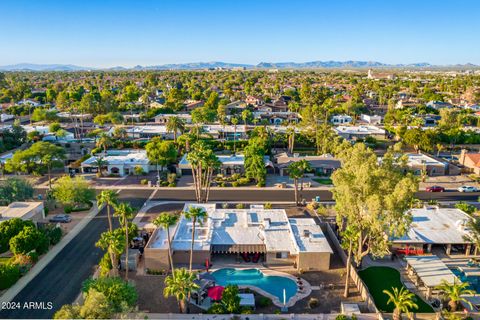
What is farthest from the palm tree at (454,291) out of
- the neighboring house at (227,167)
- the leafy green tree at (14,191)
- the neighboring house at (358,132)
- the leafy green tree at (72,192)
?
the neighboring house at (358,132)

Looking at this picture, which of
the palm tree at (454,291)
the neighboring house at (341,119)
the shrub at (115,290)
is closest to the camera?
the shrub at (115,290)

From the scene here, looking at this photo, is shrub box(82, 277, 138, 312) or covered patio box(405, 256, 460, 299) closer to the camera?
shrub box(82, 277, 138, 312)

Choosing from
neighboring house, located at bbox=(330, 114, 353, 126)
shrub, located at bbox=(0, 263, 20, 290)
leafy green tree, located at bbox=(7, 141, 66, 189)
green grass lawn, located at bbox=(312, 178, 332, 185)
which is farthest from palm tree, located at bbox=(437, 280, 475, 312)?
neighboring house, located at bbox=(330, 114, 353, 126)

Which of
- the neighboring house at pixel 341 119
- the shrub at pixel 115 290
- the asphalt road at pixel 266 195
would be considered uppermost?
the neighboring house at pixel 341 119

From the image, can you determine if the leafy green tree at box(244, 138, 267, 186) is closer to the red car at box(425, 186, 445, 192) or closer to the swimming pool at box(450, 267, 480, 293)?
the red car at box(425, 186, 445, 192)

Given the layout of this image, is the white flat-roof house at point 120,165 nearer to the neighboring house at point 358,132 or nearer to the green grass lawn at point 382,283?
the green grass lawn at point 382,283

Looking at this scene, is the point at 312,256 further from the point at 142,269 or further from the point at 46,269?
the point at 46,269

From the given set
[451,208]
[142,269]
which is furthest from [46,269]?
[451,208]
